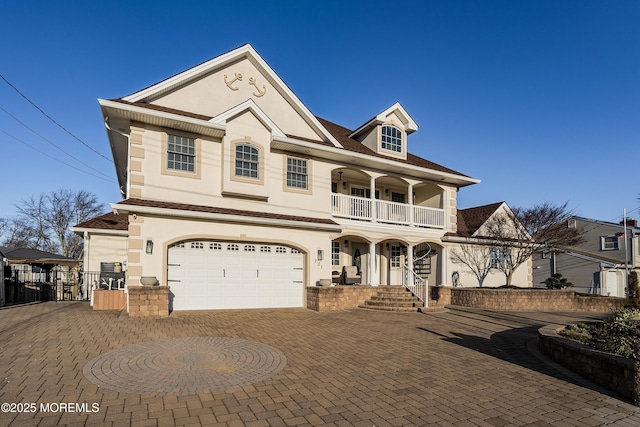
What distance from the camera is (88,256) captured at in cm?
1808

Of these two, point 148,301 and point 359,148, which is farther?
point 359,148

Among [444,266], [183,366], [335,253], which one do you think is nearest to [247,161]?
[335,253]

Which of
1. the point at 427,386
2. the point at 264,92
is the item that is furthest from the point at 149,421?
the point at 264,92

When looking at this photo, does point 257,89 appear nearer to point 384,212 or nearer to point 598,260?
point 384,212

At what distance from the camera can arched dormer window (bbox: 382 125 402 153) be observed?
1973 centimetres

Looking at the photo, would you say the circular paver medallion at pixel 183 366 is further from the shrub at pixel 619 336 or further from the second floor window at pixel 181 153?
the second floor window at pixel 181 153

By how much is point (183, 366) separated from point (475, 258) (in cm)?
1835

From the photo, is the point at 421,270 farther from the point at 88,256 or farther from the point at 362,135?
the point at 88,256

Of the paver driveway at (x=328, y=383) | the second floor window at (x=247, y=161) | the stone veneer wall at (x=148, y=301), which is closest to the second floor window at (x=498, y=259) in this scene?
the paver driveway at (x=328, y=383)

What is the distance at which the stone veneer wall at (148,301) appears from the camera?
11383 mm

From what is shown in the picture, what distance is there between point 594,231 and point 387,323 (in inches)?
1178

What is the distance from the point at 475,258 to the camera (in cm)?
2112

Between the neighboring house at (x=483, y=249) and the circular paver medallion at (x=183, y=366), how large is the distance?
15.0m

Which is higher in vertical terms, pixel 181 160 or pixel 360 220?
pixel 181 160
